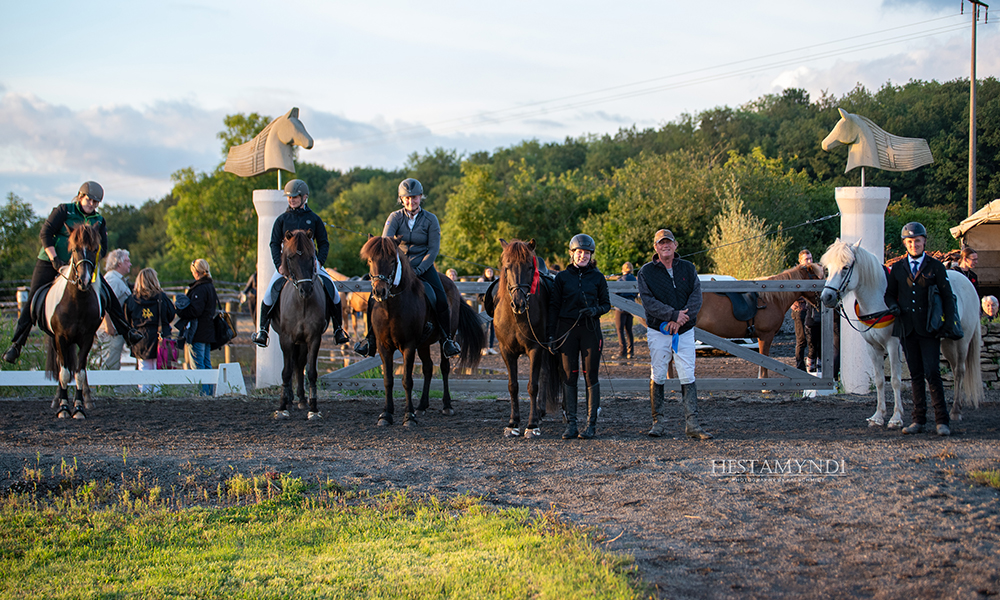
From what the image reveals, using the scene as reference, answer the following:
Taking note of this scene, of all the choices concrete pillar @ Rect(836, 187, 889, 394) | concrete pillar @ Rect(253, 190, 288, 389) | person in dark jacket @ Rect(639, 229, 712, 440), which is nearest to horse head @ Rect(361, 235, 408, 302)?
person in dark jacket @ Rect(639, 229, 712, 440)

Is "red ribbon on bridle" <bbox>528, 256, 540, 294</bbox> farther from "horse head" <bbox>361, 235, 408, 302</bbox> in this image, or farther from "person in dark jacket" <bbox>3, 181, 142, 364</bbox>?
"person in dark jacket" <bbox>3, 181, 142, 364</bbox>

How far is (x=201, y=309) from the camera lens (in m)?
11.2

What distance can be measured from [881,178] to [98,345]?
124 ft

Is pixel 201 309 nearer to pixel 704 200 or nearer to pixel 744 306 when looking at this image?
pixel 744 306

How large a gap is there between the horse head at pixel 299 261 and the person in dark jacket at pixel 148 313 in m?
3.64

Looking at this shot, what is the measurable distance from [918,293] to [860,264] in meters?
0.62

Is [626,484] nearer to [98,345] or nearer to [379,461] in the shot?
[379,461]

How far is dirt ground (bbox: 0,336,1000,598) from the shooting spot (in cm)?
376

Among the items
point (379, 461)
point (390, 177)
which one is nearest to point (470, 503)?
point (379, 461)

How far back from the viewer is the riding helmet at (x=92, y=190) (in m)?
8.79

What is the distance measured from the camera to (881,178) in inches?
1515

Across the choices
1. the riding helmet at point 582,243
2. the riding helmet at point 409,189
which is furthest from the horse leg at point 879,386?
the riding helmet at point 409,189

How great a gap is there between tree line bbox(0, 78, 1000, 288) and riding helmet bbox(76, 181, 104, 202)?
17630 mm

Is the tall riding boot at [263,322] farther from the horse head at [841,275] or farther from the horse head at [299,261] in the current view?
the horse head at [841,275]
